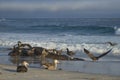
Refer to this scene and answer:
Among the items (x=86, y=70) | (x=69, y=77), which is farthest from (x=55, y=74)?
(x=86, y=70)

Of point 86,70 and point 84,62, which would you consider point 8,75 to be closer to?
point 86,70

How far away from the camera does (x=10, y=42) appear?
29.6m

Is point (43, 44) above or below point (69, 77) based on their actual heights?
above

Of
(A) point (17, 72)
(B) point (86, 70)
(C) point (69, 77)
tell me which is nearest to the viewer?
(C) point (69, 77)

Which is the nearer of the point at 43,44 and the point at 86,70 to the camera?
the point at 86,70

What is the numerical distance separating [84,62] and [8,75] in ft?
17.3

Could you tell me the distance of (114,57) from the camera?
65.3 ft

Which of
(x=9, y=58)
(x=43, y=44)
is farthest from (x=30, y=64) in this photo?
(x=43, y=44)

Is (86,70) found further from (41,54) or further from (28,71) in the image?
(41,54)

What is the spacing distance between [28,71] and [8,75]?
1.23 meters

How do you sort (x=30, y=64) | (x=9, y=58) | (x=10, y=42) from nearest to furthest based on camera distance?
(x=30, y=64)
(x=9, y=58)
(x=10, y=42)

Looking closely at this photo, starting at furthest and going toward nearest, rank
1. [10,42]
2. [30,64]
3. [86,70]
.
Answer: [10,42]
[30,64]
[86,70]

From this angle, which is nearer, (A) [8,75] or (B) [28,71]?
(A) [8,75]

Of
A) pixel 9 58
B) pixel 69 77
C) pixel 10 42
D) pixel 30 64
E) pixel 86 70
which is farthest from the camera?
pixel 10 42
